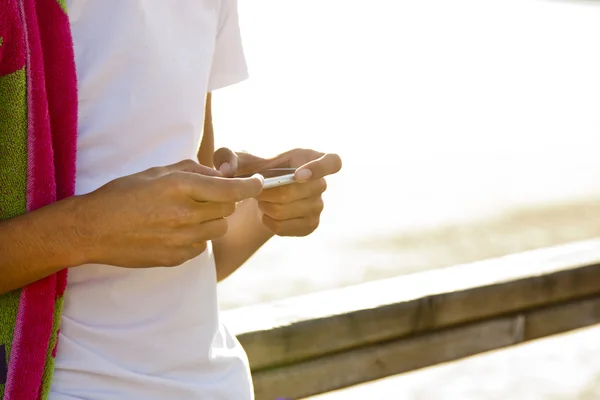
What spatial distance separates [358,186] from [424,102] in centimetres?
259

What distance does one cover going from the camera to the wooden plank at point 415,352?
2.13 metres

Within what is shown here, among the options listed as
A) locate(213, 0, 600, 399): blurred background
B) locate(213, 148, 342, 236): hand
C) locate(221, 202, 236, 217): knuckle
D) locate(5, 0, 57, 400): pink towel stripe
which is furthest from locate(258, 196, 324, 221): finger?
locate(213, 0, 600, 399): blurred background

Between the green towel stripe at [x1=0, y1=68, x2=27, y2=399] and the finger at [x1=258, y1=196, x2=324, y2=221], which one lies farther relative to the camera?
the finger at [x1=258, y1=196, x2=324, y2=221]

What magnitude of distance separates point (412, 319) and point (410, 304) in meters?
0.04

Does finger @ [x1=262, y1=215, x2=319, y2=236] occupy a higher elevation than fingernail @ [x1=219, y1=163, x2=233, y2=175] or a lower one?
lower

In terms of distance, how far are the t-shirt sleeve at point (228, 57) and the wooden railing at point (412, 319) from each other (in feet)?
2.79

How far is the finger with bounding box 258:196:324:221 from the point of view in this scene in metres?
1.19

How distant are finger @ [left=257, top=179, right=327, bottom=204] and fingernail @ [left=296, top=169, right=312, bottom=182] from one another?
0.11ft

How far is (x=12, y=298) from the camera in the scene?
37.9 inches

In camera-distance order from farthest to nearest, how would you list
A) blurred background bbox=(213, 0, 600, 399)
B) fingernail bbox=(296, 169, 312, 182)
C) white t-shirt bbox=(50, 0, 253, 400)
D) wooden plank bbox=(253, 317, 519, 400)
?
blurred background bbox=(213, 0, 600, 399) < wooden plank bbox=(253, 317, 519, 400) < fingernail bbox=(296, 169, 312, 182) < white t-shirt bbox=(50, 0, 253, 400)

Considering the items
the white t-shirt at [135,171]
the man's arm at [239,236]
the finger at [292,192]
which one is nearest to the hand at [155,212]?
the white t-shirt at [135,171]

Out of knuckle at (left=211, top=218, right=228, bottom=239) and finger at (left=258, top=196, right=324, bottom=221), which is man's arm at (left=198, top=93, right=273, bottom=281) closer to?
finger at (left=258, top=196, right=324, bottom=221)

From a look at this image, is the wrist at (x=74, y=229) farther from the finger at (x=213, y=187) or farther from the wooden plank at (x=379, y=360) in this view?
the wooden plank at (x=379, y=360)

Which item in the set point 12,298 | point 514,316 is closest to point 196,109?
point 12,298
